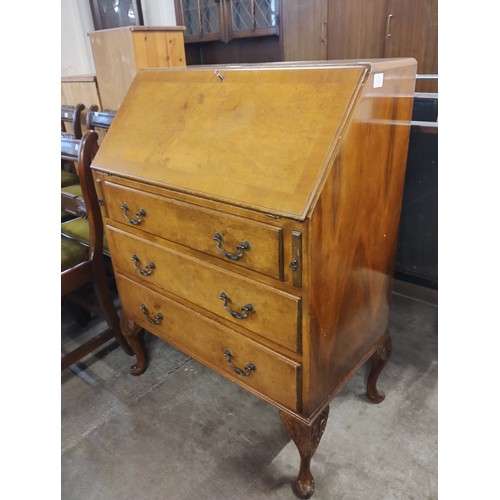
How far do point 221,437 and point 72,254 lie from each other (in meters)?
0.92

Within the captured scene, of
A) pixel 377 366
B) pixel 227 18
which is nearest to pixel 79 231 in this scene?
pixel 377 366

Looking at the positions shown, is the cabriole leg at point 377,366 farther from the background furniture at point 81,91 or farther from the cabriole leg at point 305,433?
the background furniture at point 81,91

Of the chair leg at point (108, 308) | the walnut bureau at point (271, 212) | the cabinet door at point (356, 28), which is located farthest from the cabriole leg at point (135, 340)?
the cabinet door at point (356, 28)

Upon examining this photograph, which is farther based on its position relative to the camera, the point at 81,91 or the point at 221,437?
the point at 81,91

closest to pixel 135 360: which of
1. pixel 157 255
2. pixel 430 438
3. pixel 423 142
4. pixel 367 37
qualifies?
pixel 157 255

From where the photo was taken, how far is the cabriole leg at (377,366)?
1545 millimetres

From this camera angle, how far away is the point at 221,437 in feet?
5.10

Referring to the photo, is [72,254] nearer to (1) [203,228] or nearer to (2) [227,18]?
(1) [203,228]

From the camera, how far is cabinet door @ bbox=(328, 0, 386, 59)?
2.57 m

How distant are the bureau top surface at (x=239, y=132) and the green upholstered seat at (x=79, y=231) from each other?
0.51 metres

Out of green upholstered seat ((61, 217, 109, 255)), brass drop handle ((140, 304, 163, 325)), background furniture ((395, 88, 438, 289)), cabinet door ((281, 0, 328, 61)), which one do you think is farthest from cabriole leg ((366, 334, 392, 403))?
cabinet door ((281, 0, 328, 61))

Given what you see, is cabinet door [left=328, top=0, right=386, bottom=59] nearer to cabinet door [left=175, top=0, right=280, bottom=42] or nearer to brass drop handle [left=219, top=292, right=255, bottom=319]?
cabinet door [left=175, top=0, right=280, bottom=42]

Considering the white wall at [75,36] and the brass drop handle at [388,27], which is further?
the white wall at [75,36]

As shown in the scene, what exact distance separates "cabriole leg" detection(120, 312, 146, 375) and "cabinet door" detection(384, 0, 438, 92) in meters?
1.90
